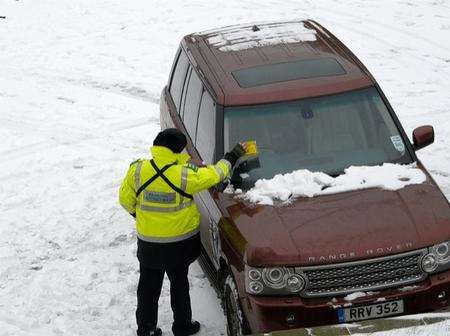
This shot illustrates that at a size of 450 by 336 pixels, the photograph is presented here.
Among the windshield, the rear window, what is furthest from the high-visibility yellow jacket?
the rear window

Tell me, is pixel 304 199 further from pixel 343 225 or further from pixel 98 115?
pixel 98 115

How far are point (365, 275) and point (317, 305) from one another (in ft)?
1.27

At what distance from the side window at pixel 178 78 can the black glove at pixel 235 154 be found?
6.90 feet

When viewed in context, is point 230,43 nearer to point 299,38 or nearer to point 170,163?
point 299,38

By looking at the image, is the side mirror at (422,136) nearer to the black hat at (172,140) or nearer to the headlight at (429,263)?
the headlight at (429,263)

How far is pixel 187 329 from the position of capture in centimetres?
638

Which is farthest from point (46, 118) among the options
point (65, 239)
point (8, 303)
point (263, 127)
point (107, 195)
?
point (263, 127)

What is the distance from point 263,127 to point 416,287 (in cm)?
187

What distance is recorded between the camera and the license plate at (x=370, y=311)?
17.1 ft

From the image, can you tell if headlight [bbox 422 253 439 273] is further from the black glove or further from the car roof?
the car roof

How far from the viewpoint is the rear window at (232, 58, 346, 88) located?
21.6 ft

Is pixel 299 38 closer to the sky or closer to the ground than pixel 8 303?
closer to the sky

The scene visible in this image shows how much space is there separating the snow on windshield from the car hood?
2.05 meters

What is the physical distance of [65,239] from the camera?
829cm
